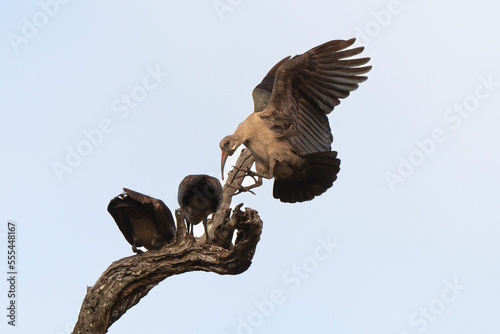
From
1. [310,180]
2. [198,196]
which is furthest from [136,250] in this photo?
[310,180]

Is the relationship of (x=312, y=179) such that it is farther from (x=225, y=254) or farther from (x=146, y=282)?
(x=146, y=282)

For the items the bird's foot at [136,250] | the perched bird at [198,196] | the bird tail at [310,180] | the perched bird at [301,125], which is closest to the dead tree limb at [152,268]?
the bird's foot at [136,250]

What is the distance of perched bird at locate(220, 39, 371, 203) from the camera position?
5.71 m

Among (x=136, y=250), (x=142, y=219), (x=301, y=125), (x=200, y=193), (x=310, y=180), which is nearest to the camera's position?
(x=200, y=193)

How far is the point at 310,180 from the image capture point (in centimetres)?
583

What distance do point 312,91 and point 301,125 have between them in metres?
0.30

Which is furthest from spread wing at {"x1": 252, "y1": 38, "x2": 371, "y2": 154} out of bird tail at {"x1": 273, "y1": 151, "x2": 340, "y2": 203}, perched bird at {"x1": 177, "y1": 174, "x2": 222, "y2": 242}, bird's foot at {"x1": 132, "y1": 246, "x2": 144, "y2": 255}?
bird's foot at {"x1": 132, "y1": 246, "x2": 144, "y2": 255}

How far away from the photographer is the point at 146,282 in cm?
532

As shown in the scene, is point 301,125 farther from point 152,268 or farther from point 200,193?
point 152,268

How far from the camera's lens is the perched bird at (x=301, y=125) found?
5.71 metres

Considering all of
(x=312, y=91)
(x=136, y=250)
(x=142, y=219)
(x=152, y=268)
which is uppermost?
(x=312, y=91)

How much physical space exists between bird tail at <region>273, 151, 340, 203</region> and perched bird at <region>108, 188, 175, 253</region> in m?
1.11

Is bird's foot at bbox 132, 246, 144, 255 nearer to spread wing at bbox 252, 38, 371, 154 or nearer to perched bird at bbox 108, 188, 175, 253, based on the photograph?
perched bird at bbox 108, 188, 175, 253

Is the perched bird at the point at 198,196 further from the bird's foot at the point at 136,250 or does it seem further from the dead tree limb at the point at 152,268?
the bird's foot at the point at 136,250
